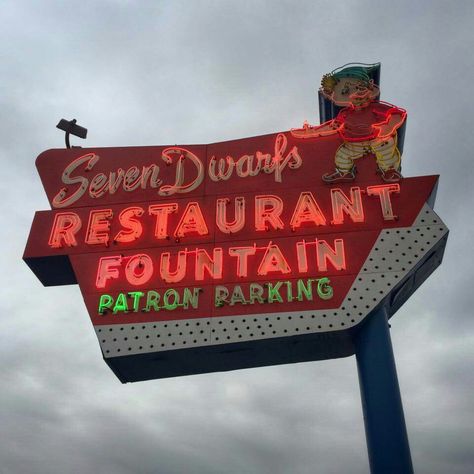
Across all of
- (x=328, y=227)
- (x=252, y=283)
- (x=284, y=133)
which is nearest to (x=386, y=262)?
(x=328, y=227)

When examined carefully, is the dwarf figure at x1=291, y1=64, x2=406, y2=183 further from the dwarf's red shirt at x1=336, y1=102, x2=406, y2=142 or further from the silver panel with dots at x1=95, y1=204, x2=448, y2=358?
the silver panel with dots at x1=95, y1=204, x2=448, y2=358

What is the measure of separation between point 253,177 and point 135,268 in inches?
134

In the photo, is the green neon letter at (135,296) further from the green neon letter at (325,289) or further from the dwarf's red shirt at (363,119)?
the dwarf's red shirt at (363,119)

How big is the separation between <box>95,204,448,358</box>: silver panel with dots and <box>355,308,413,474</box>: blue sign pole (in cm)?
37

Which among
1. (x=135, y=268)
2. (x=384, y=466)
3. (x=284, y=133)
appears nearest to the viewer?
(x=384, y=466)

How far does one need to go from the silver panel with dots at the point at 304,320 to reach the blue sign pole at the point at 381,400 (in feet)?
1.23

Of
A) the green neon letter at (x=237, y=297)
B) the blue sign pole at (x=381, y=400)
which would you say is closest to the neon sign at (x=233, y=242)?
the green neon letter at (x=237, y=297)

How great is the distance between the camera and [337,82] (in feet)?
43.0

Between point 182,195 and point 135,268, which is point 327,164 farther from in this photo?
point 135,268

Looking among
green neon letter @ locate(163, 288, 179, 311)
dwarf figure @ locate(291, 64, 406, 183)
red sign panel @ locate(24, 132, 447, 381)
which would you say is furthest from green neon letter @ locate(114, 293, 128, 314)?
dwarf figure @ locate(291, 64, 406, 183)

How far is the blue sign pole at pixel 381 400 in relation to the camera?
793cm

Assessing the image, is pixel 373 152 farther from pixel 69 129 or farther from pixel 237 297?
pixel 69 129

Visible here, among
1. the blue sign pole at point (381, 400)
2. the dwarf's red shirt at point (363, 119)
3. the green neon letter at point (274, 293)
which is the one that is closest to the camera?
the blue sign pole at point (381, 400)

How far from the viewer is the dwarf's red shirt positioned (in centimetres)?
1198
